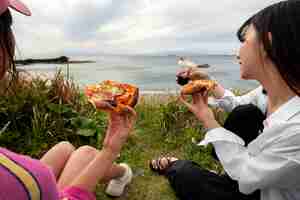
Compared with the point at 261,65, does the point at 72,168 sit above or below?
below

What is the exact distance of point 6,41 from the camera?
0.82 metres

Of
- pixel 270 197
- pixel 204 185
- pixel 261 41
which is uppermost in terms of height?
pixel 261 41

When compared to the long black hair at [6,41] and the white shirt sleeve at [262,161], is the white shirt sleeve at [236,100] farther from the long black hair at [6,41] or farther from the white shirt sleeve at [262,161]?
the long black hair at [6,41]

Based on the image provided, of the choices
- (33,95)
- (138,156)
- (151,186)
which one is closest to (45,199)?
(151,186)

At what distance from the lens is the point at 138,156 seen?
9.73 feet

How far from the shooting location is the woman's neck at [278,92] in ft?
4.85

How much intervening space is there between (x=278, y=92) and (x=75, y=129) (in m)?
2.01

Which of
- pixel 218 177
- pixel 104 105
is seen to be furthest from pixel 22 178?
pixel 218 177

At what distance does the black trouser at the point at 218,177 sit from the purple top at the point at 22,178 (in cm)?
129

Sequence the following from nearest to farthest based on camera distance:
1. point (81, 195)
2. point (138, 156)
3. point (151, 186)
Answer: point (81, 195)
point (151, 186)
point (138, 156)

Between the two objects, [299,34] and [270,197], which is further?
[270,197]

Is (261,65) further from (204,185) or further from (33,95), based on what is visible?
(33,95)

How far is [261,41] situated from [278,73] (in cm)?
16

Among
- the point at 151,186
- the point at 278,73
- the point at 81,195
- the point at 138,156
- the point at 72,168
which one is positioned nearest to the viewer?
the point at 81,195
